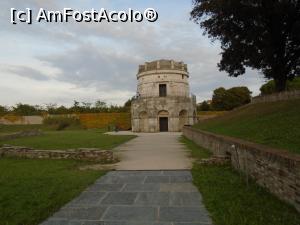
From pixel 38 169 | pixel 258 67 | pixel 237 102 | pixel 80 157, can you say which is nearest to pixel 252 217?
pixel 38 169

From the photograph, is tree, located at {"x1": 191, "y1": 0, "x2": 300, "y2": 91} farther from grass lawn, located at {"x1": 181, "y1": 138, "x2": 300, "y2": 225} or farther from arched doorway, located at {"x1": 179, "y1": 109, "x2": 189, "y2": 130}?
arched doorway, located at {"x1": 179, "y1": 109, "x2": 189, "y2": 130}

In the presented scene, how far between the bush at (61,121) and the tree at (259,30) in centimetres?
3483

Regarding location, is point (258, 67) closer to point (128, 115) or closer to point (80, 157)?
point (80, 157)

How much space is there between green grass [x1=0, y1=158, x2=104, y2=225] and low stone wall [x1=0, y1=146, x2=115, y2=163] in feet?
3.28

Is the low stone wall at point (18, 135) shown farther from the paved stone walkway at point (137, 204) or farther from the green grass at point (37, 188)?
the paved stone walkway at point (137, 204)

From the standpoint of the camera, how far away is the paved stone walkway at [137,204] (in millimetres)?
5188

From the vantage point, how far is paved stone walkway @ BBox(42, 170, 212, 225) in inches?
204

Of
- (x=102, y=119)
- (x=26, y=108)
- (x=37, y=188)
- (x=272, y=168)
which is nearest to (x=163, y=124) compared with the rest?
(x=102, y=119)

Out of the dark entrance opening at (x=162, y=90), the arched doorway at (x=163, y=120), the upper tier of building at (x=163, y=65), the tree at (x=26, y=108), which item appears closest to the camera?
the arched doorway at (x=163, y=120)

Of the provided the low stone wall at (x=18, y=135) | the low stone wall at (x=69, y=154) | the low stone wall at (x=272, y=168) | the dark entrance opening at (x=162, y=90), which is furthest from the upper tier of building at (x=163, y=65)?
the low stone wall at (x=272, y=168)

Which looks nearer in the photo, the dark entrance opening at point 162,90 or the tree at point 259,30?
the tree at point 259,30

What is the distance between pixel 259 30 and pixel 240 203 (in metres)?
17.8

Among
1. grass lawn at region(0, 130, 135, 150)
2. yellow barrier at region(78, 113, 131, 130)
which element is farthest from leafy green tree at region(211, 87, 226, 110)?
grass lawn at region(0, 130, 135, 150)

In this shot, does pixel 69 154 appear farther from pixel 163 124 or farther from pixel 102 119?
pixel 102 119
